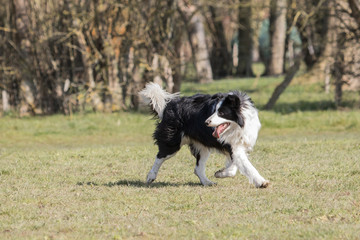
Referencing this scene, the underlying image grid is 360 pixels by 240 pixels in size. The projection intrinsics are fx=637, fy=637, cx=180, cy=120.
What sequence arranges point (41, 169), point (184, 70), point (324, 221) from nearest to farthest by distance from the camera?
1. point (324, 221)
2. point (41, 169)
3. point (184, 70)

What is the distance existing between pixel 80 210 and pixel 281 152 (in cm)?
580

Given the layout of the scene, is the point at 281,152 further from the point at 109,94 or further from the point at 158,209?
the point at 109,94

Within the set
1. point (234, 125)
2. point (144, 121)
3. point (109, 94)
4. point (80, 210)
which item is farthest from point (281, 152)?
point (109, 94)

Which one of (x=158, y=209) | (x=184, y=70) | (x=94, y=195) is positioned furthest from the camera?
(x=184, y=70)

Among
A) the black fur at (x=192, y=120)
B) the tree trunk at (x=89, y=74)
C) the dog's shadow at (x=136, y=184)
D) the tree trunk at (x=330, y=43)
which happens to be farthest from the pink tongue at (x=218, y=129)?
the tree trunk at (x=330, y=43)

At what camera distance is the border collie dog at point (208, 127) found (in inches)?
332

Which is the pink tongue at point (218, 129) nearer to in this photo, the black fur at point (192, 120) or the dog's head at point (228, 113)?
the dog's head at point (228, 113)

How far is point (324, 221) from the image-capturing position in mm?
6738

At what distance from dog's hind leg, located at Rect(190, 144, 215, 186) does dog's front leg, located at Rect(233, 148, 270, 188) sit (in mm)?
731

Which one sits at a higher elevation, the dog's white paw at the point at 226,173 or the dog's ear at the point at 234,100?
the dog's ear at the point at 234,100

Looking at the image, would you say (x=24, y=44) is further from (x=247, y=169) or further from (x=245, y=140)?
(x=247, y=169)

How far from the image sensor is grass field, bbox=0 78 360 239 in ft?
21.3

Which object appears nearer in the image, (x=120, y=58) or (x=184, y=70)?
(x=120, y=58)

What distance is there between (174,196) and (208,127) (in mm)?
1141
